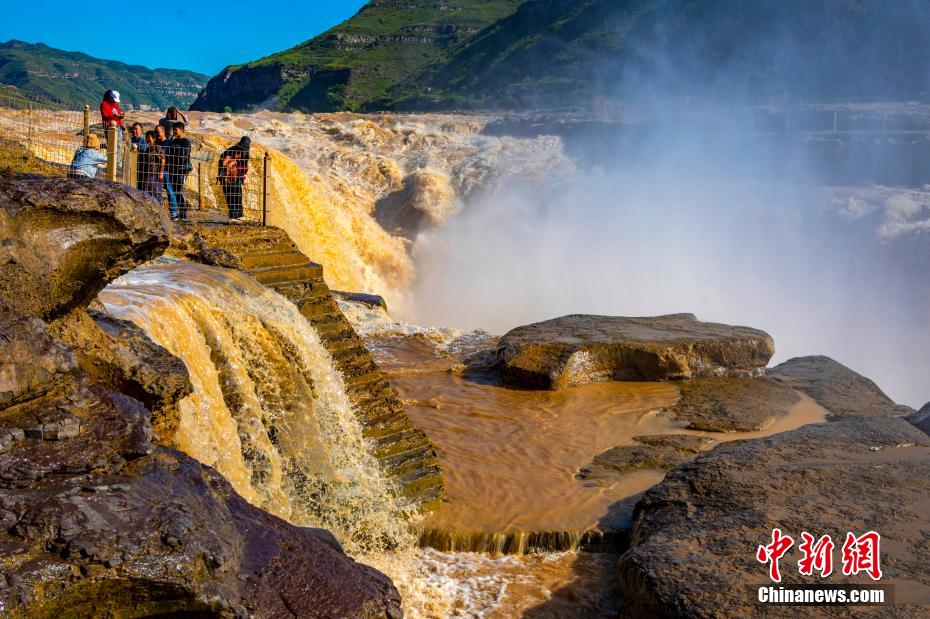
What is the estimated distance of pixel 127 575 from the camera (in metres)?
2.39

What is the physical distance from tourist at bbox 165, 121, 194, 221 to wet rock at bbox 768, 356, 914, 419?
19.9 feet

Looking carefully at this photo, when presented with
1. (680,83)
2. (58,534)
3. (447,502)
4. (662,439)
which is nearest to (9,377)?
(58,534)

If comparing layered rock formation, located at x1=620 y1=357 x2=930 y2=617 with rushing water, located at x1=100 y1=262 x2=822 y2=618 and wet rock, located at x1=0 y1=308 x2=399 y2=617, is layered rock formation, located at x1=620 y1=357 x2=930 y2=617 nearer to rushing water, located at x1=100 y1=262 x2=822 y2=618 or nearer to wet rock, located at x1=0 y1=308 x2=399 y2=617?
rushing water, located at x1=100 y1=262 x2=822 y2=618

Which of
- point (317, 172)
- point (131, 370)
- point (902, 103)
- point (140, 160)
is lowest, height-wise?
point (131, 370)

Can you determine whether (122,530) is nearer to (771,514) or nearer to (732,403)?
(771,514)

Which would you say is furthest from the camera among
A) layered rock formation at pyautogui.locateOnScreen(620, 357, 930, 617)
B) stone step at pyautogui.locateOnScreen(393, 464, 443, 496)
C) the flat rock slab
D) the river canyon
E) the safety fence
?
the flat rock slab

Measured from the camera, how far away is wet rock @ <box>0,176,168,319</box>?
3025mm

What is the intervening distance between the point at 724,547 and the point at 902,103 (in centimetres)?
2708

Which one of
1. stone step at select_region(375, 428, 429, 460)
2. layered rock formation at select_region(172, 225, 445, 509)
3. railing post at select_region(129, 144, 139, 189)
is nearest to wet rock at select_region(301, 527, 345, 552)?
layered rock formation at select_region(172, 225, 445, 509)

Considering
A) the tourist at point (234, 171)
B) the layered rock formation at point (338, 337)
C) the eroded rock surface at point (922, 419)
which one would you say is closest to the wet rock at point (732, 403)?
the eroded rock surface at point (922, 419)

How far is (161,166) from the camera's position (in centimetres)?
740

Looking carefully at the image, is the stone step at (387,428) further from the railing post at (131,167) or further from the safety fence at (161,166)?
the railing post at (131,167)

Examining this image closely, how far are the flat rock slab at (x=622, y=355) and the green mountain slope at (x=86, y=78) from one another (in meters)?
33.5

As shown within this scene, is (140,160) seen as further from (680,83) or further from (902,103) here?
(680,83)
